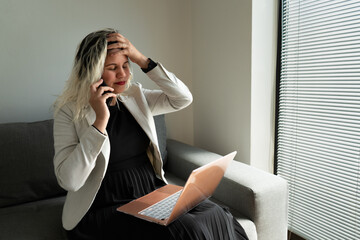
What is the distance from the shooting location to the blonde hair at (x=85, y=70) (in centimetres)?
119

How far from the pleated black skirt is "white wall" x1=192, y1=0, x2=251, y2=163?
0.81 metres

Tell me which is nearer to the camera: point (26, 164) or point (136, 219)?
point (136, 219)

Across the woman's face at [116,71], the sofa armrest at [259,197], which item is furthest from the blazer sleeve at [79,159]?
the sofa armrest at [259,197]

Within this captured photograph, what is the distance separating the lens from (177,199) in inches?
44.4

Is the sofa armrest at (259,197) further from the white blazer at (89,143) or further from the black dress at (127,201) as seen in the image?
the white blazer at (89,143)

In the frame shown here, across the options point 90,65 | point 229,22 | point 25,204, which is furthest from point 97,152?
point 229,22

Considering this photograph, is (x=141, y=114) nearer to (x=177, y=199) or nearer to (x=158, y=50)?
(x=177, y=199)

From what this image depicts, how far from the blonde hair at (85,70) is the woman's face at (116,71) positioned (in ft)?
0.15

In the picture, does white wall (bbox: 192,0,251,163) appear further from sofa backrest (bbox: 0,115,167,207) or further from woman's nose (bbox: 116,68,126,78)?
sofa backrest (bbox: 0,115,167,207)

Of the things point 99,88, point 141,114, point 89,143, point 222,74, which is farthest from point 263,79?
point 89,143

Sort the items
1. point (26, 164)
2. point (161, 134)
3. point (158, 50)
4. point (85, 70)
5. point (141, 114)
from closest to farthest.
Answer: point (85, 70)
point (141, 114)
point (26, 164)
point (161, 134)
point (158, 50)

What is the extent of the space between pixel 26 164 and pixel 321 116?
1704 mm

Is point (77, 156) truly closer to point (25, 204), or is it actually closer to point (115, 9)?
point (25, 204)

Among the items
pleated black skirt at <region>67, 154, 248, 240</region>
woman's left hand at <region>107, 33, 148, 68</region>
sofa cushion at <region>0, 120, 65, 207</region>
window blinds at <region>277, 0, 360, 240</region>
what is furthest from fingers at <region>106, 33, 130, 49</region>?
window blinds at <region>277, 0, 360, 240</region>
